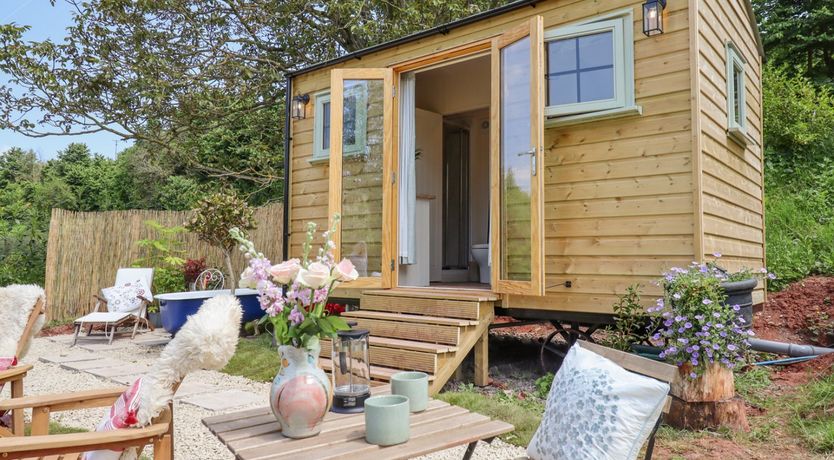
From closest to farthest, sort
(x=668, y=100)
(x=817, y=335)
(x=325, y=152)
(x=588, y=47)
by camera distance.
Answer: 1. (x=668, y=100)
2. (x=588, y=47)
3. (x=817, y=335)
4. (x=325, y=152)

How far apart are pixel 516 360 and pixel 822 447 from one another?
2641 mm

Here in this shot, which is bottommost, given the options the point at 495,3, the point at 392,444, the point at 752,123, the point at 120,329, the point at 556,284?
the point at 120,329

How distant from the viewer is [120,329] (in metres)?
7.41

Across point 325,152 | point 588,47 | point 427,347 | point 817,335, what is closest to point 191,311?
point 325,152

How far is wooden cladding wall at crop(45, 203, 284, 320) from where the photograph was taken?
324 inches

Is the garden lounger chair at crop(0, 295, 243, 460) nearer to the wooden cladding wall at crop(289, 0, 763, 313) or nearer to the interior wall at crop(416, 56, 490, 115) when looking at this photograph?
the wooden cladding wall at crop(289, 0, 763, 313)

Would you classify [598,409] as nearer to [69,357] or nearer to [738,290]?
[738,290]

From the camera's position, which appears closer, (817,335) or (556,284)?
(556,284)

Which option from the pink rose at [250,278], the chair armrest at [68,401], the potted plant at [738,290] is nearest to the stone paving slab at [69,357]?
the chair armrest at [68,401]

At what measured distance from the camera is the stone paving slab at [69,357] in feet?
17.9

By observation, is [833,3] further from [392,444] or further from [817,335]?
[392,444]

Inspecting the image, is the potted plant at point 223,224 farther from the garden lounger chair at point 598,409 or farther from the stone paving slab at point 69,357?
the garden lounger chair at point 598,409

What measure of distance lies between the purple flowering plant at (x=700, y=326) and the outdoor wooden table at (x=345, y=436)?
5.78ft

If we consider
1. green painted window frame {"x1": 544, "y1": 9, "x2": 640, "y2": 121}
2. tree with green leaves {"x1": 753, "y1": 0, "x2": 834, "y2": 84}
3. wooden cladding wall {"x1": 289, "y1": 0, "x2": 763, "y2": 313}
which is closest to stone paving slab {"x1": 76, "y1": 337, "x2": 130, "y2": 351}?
wooden cladding wall {"x1": 289, "y1": 0, "x2": 763, "y2": 313}
